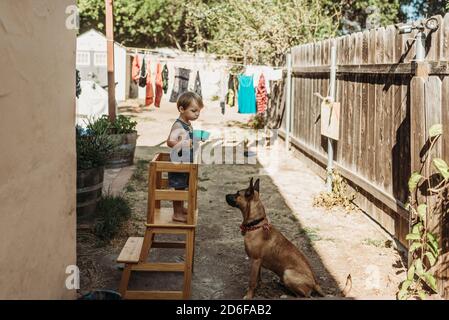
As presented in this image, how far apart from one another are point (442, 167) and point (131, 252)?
8.86 feet

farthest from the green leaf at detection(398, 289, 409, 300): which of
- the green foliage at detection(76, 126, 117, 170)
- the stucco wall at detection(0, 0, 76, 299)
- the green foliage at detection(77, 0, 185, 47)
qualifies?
the green foliage at detection(77, 0, 185, 47)

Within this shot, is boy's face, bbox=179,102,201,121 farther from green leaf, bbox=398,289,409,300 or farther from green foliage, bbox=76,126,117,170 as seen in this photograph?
green leaf, bbox=398,289,409,300

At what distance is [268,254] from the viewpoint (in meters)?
4.26

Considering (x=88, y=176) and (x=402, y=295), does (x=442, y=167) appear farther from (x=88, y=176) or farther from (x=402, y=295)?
(x=88, y=176)

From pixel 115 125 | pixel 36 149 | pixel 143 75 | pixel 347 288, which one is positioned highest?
pixel 143 75

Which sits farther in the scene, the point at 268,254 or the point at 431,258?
the point at 268,254

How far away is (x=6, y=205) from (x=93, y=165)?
3.50m

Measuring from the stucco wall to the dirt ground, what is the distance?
114 centimetres

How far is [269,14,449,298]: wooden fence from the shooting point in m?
4.34

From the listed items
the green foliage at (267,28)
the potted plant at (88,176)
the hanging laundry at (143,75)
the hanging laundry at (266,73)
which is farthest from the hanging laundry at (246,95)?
the potted plant at (88,176)

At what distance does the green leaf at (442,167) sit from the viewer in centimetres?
393

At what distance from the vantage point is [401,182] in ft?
17.8

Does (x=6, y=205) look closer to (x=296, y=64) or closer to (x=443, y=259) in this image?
(x=443, y=259)

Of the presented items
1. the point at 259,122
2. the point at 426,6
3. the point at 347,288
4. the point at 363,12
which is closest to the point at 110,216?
the point at 347,288
